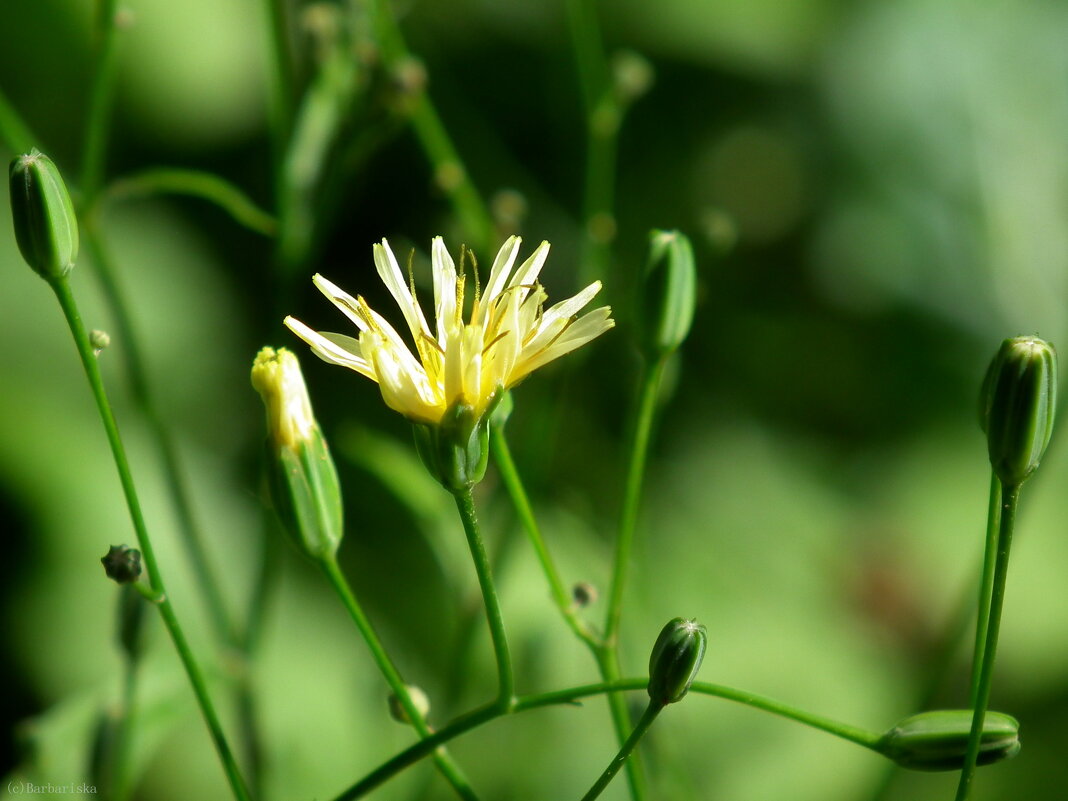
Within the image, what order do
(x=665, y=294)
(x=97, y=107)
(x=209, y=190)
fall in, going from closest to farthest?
(x=665, y=294) < (x=97, y=107) < (x=209, y=190)

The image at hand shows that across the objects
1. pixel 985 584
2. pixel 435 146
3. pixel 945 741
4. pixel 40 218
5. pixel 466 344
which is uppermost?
pixel 435 146

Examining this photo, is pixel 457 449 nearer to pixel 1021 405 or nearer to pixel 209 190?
pixel 1021 405

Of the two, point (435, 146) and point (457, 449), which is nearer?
point (457, 449)

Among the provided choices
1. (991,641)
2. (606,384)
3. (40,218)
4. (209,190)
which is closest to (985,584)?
(991,641)

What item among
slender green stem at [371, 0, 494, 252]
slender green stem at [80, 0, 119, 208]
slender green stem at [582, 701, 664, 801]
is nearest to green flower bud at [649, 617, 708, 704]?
slender green stem at [582, 701, 664, 801]

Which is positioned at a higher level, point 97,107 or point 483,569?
point 97,107

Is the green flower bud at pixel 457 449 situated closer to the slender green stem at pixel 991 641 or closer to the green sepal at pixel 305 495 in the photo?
the green sepal at pixel 305 495
